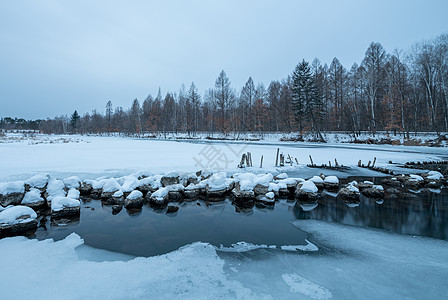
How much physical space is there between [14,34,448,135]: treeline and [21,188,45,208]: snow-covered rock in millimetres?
36138

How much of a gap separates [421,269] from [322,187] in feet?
19.5

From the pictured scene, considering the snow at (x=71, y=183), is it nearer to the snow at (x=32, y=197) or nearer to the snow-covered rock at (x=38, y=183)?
the snow-covered rock at (x=38, y=183)

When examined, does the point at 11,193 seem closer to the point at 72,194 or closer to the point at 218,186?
the point at 72,194

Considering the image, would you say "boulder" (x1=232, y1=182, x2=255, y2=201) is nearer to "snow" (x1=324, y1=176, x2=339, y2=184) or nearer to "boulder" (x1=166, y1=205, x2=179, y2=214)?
"boulder" (x1=166, y1=205, x2=179, y2=214)

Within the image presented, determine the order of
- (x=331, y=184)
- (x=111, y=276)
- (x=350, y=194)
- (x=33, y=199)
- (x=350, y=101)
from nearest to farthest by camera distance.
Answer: (x=111, y=276)
(x=33, y=199)
(x=350, y=194)
(x=331, y=184)
(x=350, y=101)

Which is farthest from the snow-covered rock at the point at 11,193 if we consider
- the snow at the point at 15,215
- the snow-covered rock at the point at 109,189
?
the snow-covered rock at the point at 109,189

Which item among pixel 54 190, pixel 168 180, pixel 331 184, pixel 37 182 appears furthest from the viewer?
pixel 331 184

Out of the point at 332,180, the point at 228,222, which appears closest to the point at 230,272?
the point at 228,222

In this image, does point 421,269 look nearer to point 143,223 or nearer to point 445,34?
point 143,223

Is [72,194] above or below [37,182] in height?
below

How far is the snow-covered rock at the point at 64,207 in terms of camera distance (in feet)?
21.3

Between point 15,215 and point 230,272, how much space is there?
5.87m

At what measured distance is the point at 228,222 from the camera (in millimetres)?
6406

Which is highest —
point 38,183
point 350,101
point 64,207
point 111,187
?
point 350,101
